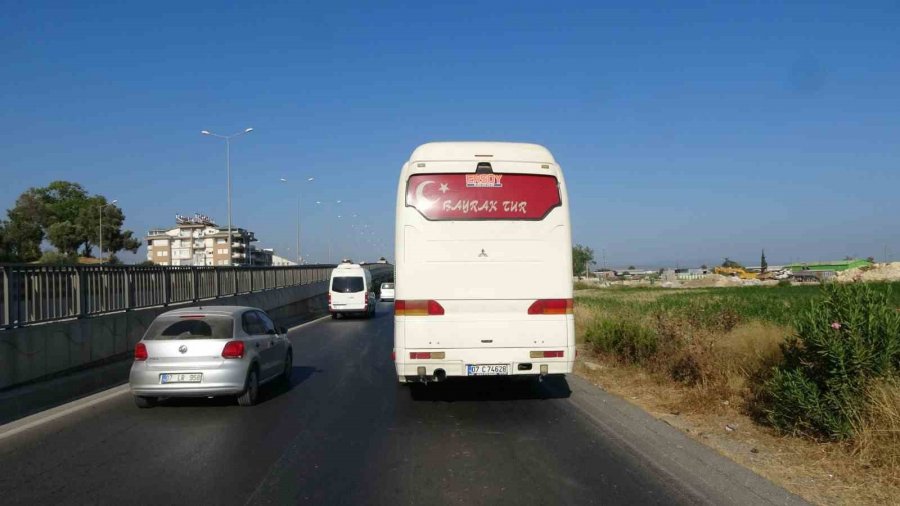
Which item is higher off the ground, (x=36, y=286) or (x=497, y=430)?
(x=36, y=286)

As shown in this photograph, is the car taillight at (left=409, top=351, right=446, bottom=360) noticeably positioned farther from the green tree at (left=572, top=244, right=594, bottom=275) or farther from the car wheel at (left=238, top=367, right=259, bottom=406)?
the green tree at (left=572, top=244, right=594, bottom=275)

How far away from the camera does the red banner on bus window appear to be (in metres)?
9.84

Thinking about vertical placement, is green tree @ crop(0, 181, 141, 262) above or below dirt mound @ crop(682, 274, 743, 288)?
above

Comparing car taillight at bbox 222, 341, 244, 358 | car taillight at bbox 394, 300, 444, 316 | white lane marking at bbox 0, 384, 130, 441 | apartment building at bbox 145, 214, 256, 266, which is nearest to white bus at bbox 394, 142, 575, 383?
car taillight at bbox 394, 300, 444, 316

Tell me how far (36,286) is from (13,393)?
7.85 feet

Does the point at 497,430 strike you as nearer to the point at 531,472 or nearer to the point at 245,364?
the point at 531,472

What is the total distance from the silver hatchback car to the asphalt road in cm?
34

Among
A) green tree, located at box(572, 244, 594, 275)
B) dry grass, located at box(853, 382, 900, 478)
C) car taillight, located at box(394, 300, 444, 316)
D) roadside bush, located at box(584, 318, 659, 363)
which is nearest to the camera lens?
dry grass, located at box(853, 382, 900, 478)

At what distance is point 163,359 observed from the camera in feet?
33.2

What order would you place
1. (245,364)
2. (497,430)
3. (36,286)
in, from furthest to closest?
(36,286), (245,364), (497,430)

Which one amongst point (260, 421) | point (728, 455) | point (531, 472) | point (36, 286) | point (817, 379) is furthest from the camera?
point (36, 286)

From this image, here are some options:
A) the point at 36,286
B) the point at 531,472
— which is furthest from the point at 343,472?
the point at 36,286

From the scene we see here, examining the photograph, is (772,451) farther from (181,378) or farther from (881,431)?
(181,378)

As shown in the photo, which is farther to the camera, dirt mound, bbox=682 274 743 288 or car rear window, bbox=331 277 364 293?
dirt mound, bbox=682 274 743 288
